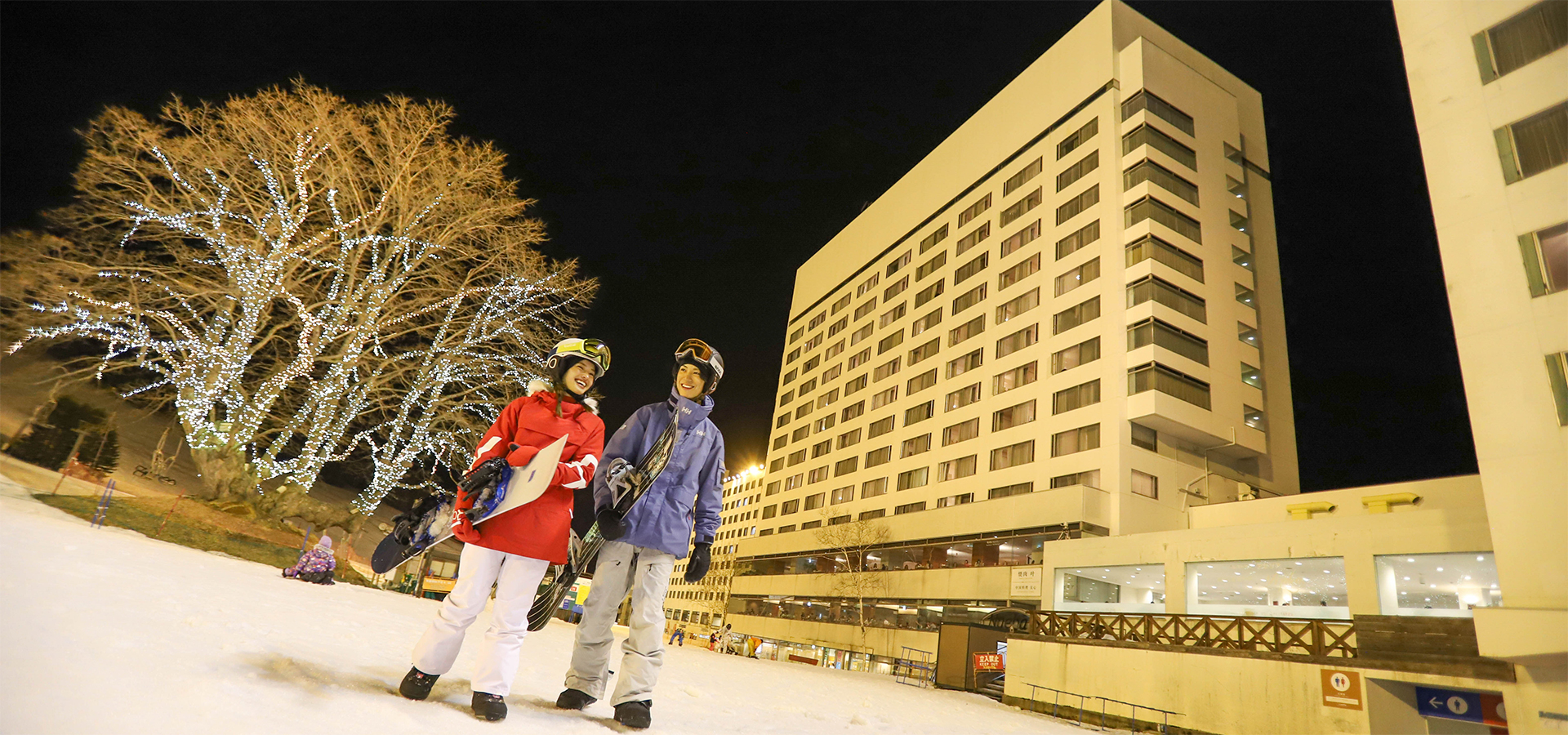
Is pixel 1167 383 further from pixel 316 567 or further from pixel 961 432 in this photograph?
pixel 316 567

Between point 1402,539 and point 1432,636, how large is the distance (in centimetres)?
595

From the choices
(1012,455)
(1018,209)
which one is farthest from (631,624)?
(1018,209)

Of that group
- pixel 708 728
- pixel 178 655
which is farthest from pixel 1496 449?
pixel 178 655

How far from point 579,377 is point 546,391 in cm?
24

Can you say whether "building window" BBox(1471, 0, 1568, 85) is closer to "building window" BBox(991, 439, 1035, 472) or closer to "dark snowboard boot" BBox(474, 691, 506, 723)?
"dark snowboard boot" BBox(474, 691, 506, 723)

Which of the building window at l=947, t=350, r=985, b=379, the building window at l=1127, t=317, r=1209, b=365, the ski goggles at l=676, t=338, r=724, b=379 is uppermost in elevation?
the building window at l=947, t=350, r=985, b=379

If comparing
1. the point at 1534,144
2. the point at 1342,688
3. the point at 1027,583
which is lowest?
the point at 1342,688

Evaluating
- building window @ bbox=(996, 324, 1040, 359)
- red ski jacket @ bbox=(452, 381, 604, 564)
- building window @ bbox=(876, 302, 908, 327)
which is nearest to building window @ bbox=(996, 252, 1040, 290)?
building window @ bbox=(996, 324, 1040, 359)

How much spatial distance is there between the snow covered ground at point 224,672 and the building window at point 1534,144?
15553 mm

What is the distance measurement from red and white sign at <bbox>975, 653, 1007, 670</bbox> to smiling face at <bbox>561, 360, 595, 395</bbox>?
21.5 meters

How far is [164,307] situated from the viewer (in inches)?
718

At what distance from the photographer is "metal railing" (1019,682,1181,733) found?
15.6 metres

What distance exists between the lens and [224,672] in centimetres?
336

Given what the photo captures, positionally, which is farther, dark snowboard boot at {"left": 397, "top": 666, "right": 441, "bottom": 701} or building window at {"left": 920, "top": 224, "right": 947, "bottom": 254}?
building window at {"left": 920, "top": 224, "right": 947, "bottom": 254}
